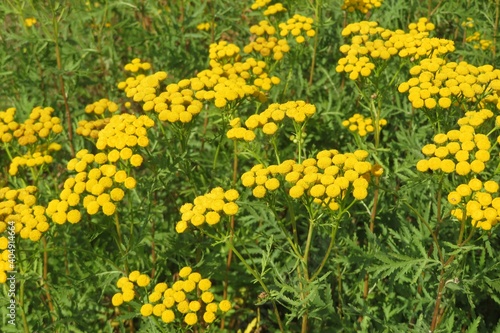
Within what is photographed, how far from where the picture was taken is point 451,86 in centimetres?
393

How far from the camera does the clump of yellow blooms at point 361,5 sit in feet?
19.5

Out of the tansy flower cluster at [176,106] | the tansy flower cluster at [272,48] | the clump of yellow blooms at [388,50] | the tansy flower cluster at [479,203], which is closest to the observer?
the tansy flower cluster at [479,203]

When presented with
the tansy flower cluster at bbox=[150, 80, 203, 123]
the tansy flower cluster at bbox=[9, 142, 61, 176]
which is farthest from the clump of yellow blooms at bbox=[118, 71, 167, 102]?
the tansy flower cluster at bbox=[9, 142, 61, 176]

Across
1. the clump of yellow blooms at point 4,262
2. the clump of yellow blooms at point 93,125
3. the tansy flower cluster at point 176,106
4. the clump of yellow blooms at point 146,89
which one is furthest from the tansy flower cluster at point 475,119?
the clump of yellow blooms at point 4,262

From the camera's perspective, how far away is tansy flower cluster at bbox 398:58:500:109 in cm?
387

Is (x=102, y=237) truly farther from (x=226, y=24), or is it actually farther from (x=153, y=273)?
(x=226, y=24)

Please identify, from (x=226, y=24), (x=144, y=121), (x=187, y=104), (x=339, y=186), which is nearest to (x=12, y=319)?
(x=144, y=121)

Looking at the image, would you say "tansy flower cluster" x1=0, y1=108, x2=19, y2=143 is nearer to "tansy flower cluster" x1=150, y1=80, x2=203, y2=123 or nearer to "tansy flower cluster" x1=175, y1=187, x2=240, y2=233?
"tansy flower cluster" x1=150, y1=80, x2=203, y2=123

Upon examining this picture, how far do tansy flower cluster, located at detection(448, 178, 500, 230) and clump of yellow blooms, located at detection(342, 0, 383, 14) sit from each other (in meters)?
3.38

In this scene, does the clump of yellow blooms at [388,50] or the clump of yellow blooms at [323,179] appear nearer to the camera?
the clump of yellow blooms at [323,179]

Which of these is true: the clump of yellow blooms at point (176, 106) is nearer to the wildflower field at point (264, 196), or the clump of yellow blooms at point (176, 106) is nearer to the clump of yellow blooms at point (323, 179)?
the wildflower field at point (264, 196)

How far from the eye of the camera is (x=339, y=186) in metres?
3.19

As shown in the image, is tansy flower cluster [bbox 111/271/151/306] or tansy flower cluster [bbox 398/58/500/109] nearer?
tansy flower cluster [bbox 111/271/151/306]

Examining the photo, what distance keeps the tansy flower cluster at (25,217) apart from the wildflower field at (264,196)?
1 cm
